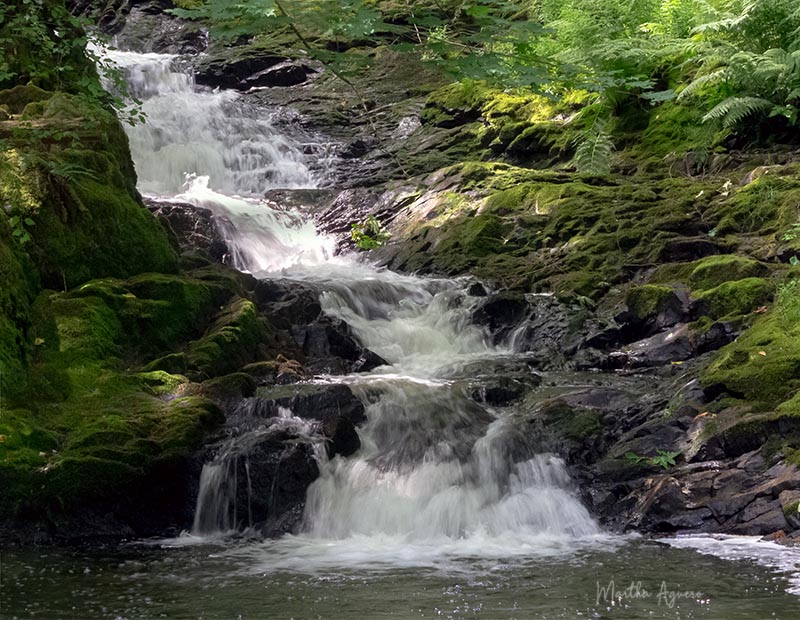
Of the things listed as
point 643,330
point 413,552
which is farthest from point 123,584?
point 643,330

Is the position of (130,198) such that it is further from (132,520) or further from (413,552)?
(413,552)

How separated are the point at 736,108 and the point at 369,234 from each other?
6.11 m

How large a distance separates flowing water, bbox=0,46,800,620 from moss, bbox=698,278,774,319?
2395mm

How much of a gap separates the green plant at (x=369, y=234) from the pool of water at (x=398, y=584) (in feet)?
27.3

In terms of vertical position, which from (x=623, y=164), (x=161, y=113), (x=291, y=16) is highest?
(x=161, y=113)

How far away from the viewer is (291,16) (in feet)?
8.81

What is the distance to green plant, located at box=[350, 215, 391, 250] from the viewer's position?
13.9 meters

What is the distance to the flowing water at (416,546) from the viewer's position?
14.8ft

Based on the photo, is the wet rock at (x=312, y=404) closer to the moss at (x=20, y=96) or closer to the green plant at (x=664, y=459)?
the green plant at (x=664, y=459)

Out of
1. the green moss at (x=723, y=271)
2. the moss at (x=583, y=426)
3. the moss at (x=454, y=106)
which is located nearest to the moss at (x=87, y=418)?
the moss at (x=583, y=426)

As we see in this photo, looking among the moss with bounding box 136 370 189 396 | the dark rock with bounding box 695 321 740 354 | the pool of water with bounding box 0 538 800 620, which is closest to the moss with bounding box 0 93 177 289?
the moss with bounding box 136 370 189 396

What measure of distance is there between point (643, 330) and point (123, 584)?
6.55 m

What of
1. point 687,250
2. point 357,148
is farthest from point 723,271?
point 357,148

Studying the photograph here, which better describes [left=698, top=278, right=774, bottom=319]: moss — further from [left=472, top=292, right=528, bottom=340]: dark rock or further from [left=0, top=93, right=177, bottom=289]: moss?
[left=0, top=93, right=177, bottom=289]: moss
